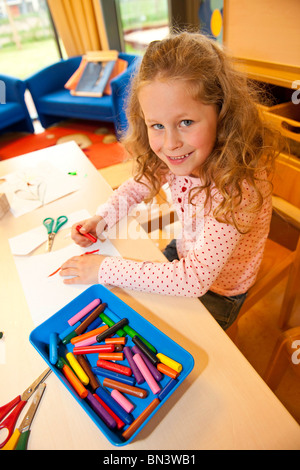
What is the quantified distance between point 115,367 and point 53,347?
112mm

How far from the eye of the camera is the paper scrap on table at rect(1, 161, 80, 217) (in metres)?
0.97

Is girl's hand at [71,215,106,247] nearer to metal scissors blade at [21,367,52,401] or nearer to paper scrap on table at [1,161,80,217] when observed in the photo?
paper scrap on table at [1,161,80,217]

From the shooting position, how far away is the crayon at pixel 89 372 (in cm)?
49

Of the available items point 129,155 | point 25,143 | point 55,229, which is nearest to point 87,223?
point 55,229

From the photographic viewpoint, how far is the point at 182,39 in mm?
628

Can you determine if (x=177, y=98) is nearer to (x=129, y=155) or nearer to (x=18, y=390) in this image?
(x=129, y=155)

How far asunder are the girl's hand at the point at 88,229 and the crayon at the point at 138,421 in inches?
17.3

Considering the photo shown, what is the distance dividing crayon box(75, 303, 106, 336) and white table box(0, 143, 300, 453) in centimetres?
→ 7

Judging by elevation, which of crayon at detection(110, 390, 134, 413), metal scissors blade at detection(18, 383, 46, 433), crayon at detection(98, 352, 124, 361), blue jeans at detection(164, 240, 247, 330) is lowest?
blue jeans at detection(164, 240, 247, 330)

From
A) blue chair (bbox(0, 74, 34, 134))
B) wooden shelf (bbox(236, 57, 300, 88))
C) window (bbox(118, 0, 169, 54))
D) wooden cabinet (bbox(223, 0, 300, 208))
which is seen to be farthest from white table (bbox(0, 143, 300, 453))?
window (bbox(118, 0, 169, 54))

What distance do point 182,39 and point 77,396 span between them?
678 mm

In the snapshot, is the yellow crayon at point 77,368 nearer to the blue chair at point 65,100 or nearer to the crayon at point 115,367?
the crayon at point 115,367

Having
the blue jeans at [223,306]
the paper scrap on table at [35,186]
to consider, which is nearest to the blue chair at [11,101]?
the paper scrap on table at [35,186]

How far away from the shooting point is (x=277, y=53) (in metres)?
1.08
